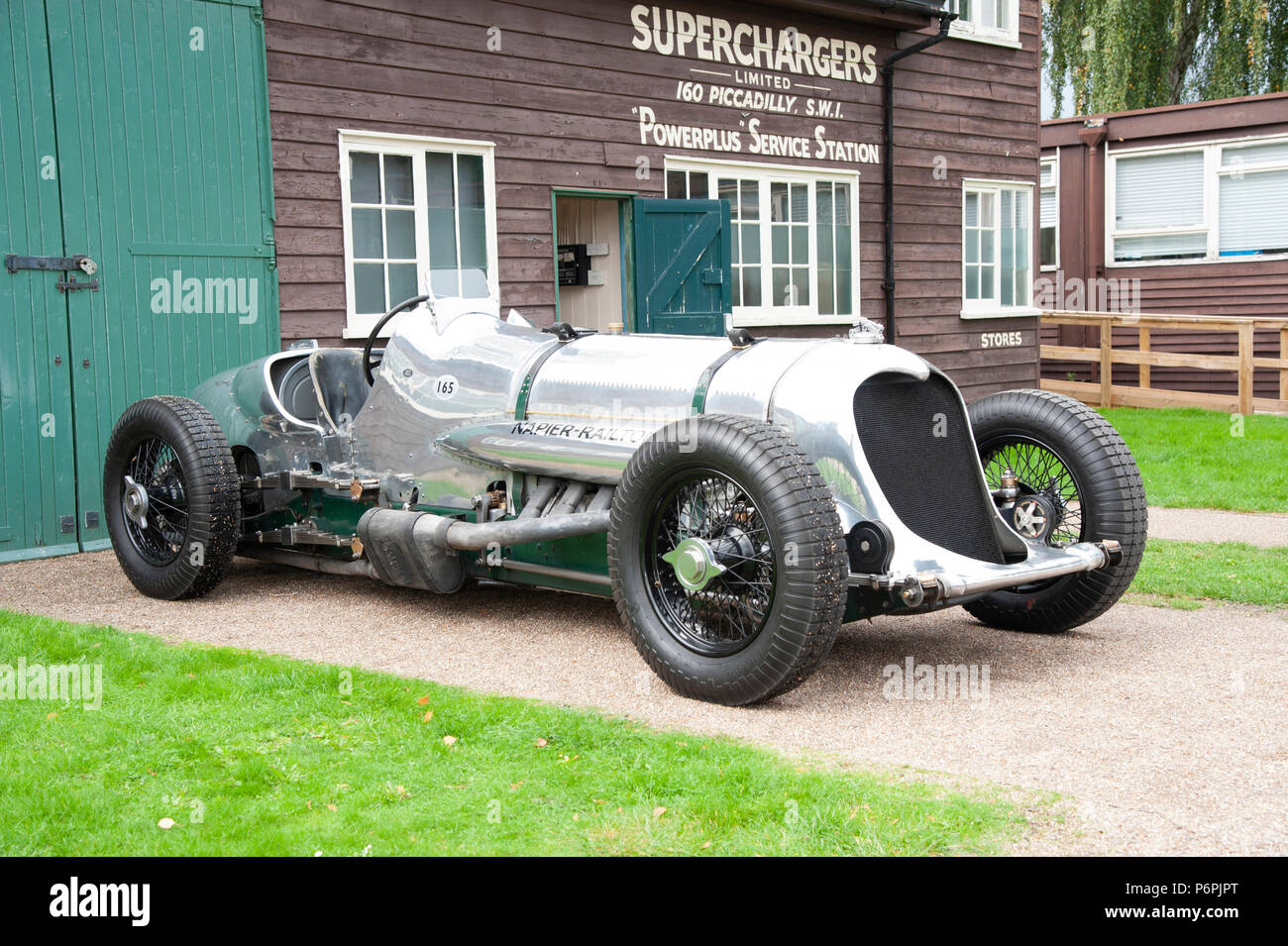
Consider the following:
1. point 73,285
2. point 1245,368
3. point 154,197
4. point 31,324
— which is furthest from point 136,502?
point 1245,368

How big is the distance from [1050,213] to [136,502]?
17.1 meters

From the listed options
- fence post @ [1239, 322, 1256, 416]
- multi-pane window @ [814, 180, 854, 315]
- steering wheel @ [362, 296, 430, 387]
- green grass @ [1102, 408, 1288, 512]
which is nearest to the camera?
steering wheel @ [362, 296, 430, 387]

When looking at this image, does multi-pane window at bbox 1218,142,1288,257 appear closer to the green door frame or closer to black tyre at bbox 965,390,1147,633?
the green door frame

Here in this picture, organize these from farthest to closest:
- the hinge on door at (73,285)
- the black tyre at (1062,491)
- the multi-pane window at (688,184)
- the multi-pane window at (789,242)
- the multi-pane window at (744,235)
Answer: the multi-pane window at (789,242) → the multi-pane window at (744,235) → the multi-pane window at (688,184) → the hinge on door at (73,285) → the black tyre at (1062,491)

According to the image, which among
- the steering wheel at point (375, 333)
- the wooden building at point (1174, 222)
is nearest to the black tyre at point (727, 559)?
the steering wheel at point (375, 333)

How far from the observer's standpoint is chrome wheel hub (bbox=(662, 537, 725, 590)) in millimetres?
4590

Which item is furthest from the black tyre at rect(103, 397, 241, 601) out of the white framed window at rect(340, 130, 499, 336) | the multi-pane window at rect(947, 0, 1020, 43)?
the multi-pane window at rect(947, 0, 1020, 43)

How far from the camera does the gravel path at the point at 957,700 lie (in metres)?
3.66

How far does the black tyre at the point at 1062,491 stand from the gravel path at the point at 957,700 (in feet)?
0.50

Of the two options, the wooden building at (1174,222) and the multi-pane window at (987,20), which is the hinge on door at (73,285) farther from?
the wooden building at (1174,222)

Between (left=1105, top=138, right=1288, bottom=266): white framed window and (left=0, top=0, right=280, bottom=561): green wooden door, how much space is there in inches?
575
